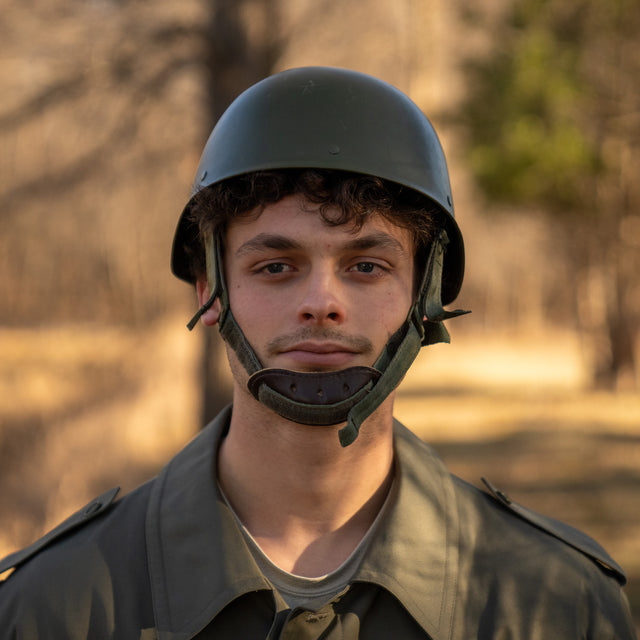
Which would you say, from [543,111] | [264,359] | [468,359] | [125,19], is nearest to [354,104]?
[264,359]

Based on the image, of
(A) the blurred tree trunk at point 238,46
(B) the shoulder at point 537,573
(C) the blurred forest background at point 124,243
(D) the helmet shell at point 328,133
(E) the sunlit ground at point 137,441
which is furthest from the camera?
(A) the blurred tree trunk at point 238,46

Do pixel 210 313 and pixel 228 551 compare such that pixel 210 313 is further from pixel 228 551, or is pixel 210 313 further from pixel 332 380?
pixel 228 551

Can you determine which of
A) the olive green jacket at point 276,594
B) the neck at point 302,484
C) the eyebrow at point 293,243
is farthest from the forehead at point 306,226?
the olive green jacket at point 276,594

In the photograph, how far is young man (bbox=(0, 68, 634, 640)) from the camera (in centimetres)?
249

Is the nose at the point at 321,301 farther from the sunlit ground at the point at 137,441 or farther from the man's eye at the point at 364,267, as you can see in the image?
the sunlit ground at the point at 137,441

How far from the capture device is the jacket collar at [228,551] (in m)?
2.45

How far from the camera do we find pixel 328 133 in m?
2.96

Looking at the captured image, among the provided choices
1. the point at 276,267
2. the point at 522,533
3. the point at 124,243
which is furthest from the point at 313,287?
the point at 124,243

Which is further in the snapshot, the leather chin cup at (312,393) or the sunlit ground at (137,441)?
the sunlit ground at (137,441)

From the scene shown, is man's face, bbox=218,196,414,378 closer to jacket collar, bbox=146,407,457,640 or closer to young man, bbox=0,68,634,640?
young man, bbox=0,68,634,640

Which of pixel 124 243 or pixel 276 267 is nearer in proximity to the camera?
pixel 276 267

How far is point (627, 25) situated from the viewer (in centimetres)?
1978

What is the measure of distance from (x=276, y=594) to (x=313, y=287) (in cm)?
86

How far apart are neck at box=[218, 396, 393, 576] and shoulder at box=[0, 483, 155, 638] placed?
12.9 inches
